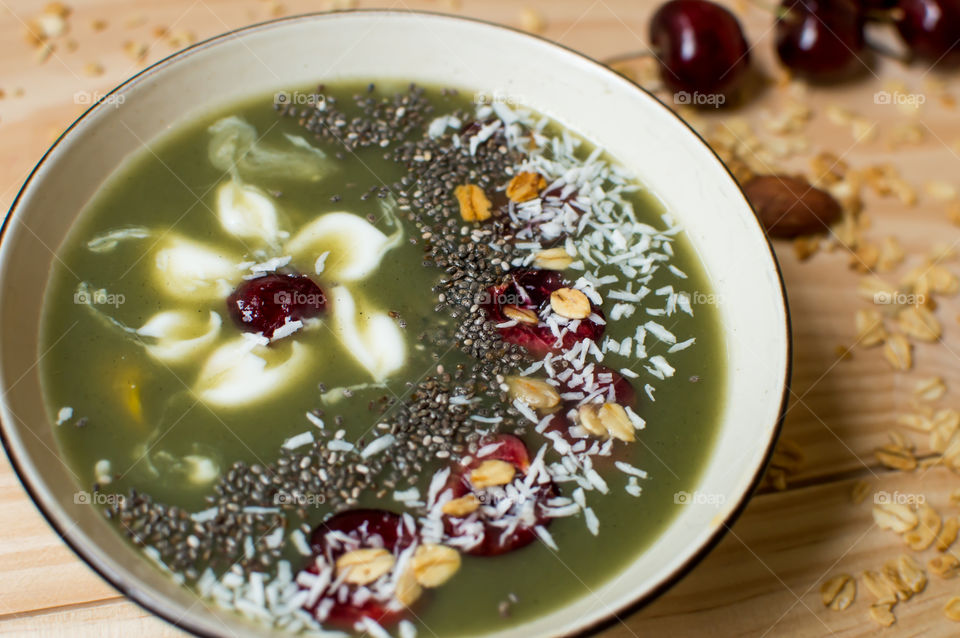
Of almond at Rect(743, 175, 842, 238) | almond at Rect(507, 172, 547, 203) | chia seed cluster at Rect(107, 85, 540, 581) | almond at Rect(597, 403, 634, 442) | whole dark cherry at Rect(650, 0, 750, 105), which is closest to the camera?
chia seed cluster at Rect(107, 85, 540, 581)

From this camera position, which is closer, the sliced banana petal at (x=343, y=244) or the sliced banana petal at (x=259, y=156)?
the sliced banana petal at (x=343, y=244)

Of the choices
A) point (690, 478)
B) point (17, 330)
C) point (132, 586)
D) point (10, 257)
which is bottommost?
point (690, 478)

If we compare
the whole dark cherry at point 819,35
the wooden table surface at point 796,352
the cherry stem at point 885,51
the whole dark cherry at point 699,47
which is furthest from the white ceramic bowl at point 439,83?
the cherry stem at point 885,51

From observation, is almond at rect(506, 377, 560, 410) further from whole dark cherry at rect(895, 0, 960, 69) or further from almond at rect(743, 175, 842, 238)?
whole dark cherry at rect(895, 0, 960, 69)

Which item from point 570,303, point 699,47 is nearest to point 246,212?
point 570,303

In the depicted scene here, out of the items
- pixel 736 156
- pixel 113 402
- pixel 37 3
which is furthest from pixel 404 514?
pixel 37 3

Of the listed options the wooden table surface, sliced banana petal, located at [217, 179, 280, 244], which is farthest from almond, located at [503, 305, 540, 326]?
the wooden table surface

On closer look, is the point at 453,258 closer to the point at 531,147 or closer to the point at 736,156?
the point at 531,147

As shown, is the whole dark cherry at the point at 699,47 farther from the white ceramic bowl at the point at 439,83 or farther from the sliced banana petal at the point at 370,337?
the sliced banana petal at the point at 370,337
